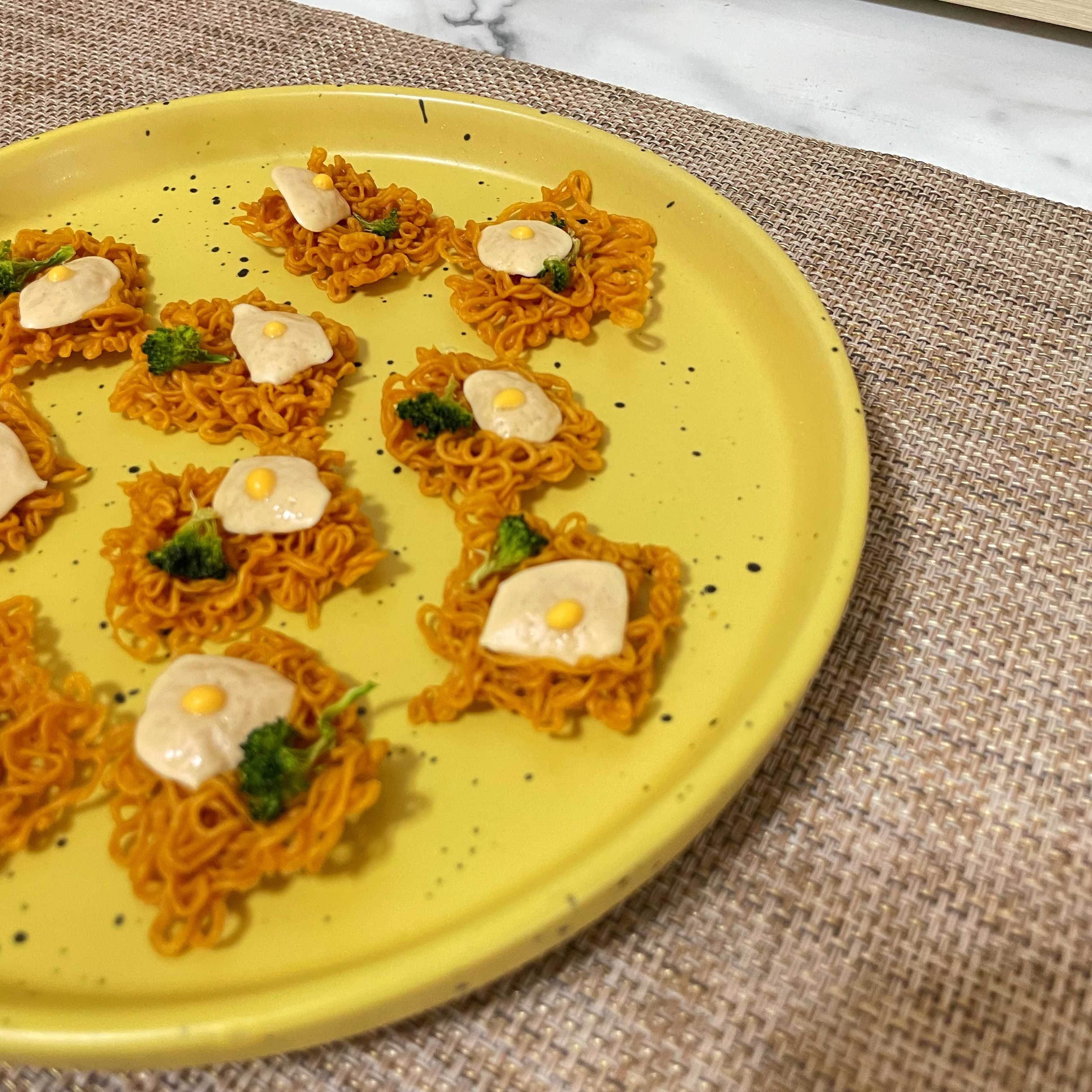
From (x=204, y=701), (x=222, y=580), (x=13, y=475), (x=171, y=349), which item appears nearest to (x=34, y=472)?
(x=13, y=475)

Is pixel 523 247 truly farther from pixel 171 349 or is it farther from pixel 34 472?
pixel 34 472

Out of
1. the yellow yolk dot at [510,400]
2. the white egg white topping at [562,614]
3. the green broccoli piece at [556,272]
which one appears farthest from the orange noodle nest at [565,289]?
the white egg white topping at [562,614]

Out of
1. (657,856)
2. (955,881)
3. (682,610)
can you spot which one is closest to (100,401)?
(682,610)

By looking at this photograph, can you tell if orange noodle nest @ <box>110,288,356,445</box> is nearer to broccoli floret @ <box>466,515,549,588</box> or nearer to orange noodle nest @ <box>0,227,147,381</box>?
orange noodle nest @ <box>0,227,147,381</box>

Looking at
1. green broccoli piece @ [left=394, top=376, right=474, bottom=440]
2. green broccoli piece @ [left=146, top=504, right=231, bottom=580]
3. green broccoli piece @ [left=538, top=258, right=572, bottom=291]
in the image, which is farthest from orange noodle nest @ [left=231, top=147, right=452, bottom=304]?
green broccoli piece @ [left=146, top=504, right=231, bottom=580]

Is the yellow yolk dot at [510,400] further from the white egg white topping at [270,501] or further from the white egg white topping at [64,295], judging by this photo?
the white egg white topping at [64,295]

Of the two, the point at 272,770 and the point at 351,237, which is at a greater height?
the point at 351,237

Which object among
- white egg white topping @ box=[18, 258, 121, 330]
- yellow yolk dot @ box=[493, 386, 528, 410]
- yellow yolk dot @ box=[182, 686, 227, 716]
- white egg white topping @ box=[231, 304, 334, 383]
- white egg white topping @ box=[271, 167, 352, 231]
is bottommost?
yellow yolk dot @ box=[182, 686, 227, 716]

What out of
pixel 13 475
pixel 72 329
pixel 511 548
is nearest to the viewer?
pixel 511 548
